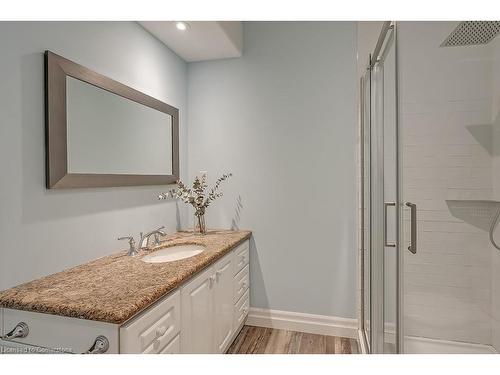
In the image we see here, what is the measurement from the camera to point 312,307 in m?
2.28

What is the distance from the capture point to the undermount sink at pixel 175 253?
178 centimetres

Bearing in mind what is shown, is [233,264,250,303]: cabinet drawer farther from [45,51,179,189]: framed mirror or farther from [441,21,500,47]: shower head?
[441,21,500,47]: shower head

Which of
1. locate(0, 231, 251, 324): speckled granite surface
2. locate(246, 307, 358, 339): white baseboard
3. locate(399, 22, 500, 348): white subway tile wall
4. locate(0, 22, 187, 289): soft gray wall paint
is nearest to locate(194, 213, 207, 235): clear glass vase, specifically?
locate(0, 22, 187, 289): soft gray wall paint

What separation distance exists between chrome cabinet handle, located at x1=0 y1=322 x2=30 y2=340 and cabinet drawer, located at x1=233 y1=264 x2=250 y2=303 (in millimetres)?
1221

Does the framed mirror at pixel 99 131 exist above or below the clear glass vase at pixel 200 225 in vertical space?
above

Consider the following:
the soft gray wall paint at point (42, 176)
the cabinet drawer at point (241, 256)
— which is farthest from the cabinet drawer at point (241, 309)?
the soft gray wall paint at point (42, 176)

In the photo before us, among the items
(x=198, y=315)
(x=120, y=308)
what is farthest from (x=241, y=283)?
(x=120, y=308)

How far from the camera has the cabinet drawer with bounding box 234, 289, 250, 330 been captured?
6.68 ft

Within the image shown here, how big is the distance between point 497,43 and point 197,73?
6.77 ft

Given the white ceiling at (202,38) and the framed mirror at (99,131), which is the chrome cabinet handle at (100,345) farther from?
the white ceiling at (202,38)

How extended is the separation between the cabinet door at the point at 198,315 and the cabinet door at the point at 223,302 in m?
0.08
